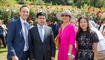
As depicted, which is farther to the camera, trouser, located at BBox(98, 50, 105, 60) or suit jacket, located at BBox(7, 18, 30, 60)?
trouser, located at BBox(98, 50, 105, 60)

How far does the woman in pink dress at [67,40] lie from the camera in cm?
386

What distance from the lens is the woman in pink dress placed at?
12.7 feet

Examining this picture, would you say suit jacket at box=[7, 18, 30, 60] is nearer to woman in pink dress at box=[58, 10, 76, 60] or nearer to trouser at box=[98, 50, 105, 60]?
woman in pink dress at box=[58, 10, 76, 60]

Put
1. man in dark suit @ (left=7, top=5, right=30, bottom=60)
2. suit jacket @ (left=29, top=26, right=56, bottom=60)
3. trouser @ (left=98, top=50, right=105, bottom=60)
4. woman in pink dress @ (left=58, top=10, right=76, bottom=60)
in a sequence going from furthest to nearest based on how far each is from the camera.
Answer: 1. trouser @ (left=98, top=50, right=105, bottom=60)
2. woman in pink dress @ (left=58, top=10, right=76, bottom=60)
3. suit jacket @ (left=29, top=26, right=56, bottom=60)
4. man in dark suit @ (left=7, top=5, right=30, bottom=60)

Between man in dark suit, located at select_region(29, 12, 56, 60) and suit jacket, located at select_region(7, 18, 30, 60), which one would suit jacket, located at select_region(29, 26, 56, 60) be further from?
suit jacket, located at select_region(7, 18, 30, 60)

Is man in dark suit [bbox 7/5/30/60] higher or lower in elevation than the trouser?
higher

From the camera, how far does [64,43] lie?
13.1 feet

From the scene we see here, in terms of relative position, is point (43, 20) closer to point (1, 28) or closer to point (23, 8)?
point (23, 8)

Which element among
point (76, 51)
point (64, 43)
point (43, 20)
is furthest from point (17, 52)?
point (76, 51)

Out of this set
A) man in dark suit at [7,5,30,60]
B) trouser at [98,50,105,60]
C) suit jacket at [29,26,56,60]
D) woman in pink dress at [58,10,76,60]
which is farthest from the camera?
trouser at [98,50,105,60]

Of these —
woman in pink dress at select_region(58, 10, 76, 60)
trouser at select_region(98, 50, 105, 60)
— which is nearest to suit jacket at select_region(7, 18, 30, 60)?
woman in pink dress at select_region(58, 10, 76, 60)

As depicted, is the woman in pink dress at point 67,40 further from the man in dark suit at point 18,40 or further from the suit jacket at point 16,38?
the suit jacket at point 16,38

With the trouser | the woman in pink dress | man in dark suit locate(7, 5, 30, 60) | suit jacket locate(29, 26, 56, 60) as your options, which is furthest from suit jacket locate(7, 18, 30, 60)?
the trouser

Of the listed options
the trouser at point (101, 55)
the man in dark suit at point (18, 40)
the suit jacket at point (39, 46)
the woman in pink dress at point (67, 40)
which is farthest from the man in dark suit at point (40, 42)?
the trouser at point (101, 55)
